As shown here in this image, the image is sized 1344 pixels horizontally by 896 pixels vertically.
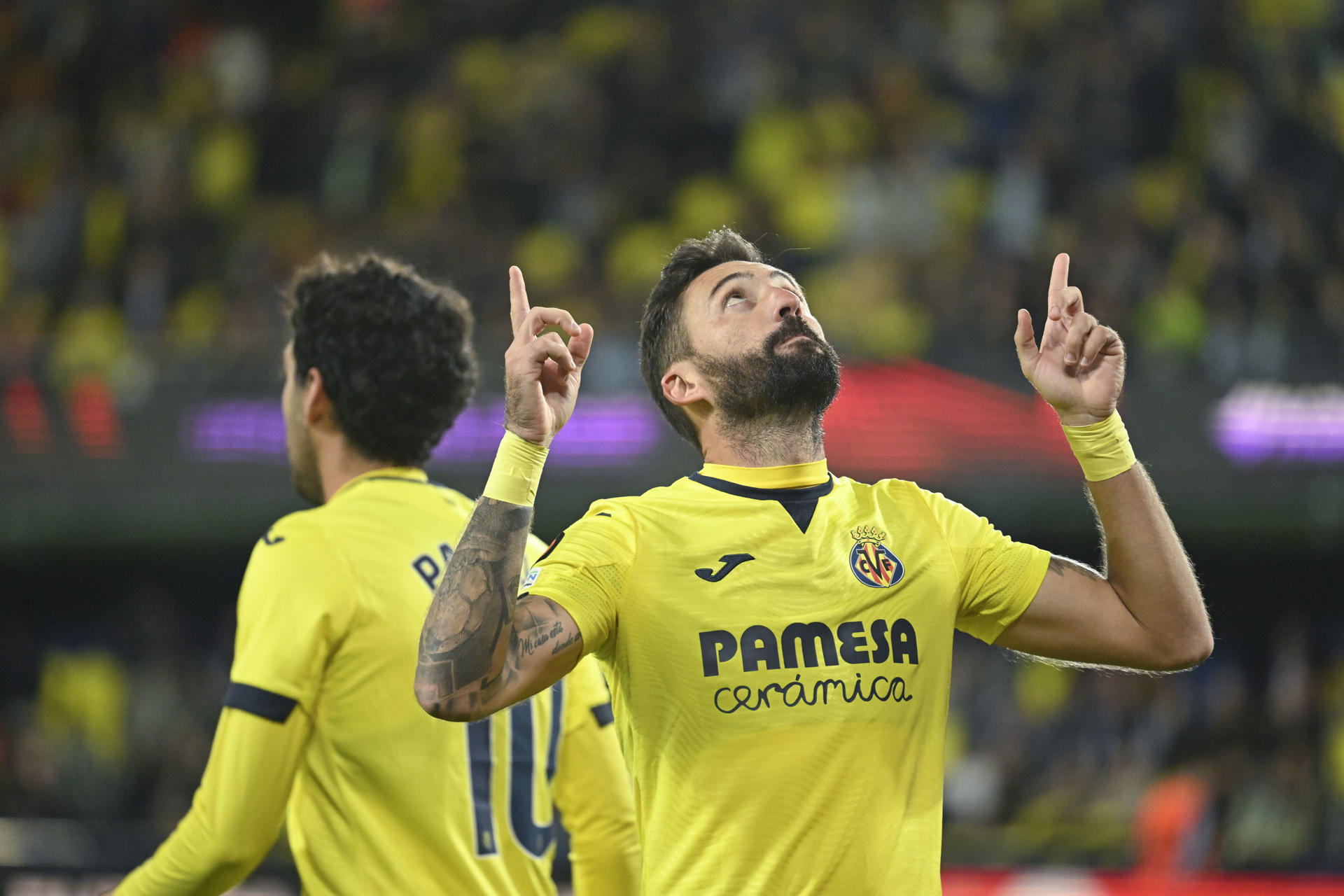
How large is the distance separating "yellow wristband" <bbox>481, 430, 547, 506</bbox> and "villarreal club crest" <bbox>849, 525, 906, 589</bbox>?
0.61 metres

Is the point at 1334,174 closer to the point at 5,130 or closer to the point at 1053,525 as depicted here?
the point at 1053,525

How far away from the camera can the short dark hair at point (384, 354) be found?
3.32 metres

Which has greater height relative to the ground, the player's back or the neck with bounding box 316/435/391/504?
the neck with bounding box 316/435/391/504

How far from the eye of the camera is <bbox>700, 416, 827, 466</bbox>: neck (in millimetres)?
2775

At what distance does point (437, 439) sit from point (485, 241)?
832cm

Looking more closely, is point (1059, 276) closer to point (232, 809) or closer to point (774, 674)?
point (774, 674)

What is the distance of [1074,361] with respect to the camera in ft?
8.99

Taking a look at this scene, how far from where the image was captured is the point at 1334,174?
1124 centimetres

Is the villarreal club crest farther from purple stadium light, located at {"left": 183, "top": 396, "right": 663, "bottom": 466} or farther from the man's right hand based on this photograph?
purple stadium light, located at {"left": 183, "top": 396, "right": 663, "bottom": 466}

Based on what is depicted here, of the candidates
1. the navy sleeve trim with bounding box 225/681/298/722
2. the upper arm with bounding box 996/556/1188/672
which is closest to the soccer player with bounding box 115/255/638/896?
the navy sleeve trim with bounding box 225/681/298/722

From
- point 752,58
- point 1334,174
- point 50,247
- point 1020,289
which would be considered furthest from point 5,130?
point 1334,174

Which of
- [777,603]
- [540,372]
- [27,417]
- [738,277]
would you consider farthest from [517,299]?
[27,417]

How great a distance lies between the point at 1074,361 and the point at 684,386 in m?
0.77

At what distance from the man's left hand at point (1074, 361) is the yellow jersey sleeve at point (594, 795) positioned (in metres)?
1.25
